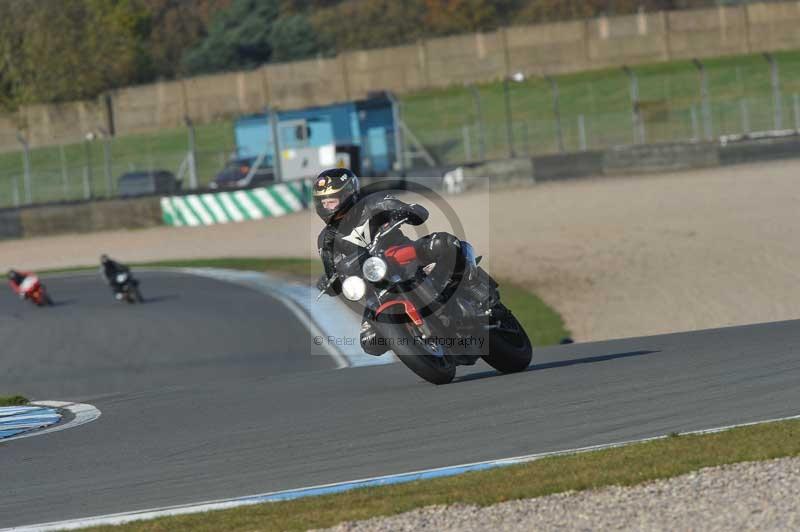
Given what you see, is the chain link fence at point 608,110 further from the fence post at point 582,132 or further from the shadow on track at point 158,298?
the shadow on track at point 158,298

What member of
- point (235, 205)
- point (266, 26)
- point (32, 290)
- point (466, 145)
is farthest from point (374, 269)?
point (266, 26)

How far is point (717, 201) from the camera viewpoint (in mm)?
28906

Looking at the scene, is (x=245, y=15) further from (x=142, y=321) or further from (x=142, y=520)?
(x=142, y=520)

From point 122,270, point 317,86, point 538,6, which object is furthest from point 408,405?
point 538,6

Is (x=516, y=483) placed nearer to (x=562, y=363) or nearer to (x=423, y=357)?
(x=423, y=357)

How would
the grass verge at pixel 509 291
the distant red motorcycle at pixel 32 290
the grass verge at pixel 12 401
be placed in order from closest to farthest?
the grass verge at pixel 12 401, the grass verge at pixel 509 291, the distant red motorcycle at pixel 32 290

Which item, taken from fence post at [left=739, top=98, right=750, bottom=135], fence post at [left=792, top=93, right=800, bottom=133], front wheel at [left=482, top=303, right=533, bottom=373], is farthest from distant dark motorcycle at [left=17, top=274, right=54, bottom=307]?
fence post at [left=792, top=93, right=800, bottom=133]

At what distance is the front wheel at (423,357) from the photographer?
29.1ft

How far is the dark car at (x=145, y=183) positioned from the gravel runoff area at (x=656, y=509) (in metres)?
37.9

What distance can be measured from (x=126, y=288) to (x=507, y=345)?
47.4 ft

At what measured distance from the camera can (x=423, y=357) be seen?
916cm

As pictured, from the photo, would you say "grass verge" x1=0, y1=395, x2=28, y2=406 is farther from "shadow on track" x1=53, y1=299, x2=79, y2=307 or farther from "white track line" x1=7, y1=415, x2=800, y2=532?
"shadow on track" x1=53, y1=299, x2=79, y2=307

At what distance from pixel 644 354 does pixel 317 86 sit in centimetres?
5390

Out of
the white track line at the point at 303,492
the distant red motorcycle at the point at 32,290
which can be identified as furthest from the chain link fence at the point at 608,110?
the white track line at the point at 303,492
